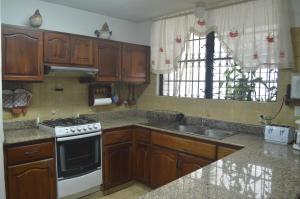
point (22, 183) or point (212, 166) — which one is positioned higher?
point (212, 166)

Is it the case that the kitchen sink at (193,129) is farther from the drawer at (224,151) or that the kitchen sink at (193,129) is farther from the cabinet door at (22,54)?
the cabinet door at (22,54)

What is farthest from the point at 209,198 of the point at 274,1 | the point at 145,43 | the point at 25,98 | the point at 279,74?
the point at 145,43

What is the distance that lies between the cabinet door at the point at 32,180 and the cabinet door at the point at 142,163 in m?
1.13

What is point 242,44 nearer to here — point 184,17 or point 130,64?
point 184,17

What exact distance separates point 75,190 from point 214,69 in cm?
226

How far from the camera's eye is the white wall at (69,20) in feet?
9.10

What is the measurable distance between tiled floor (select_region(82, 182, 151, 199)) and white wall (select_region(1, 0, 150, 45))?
214 centimetres

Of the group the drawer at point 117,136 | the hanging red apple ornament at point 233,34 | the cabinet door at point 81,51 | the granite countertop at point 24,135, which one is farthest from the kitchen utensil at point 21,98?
the hanging red apple ornament at point 233,34

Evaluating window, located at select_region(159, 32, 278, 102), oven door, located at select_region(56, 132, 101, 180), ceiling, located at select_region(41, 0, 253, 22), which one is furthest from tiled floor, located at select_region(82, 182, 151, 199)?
ceiling, located at select_region(41, 0, 253, 22)

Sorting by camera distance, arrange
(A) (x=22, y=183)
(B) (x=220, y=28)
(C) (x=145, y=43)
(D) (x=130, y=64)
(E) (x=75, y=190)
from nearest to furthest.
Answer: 1. (A) (x=22, y=183)
2. (E) (x=75, y=190)
3. (B) (x=220, y=28)
4. (D) (x=130, y=64)
5. (C) (x=145, y=43)

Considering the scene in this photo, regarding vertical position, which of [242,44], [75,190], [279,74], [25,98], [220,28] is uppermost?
[220,28]

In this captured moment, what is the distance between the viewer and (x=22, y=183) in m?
2.34

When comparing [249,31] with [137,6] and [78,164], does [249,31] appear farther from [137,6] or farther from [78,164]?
[78,164]

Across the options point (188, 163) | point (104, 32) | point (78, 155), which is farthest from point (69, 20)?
point (188, 163)
